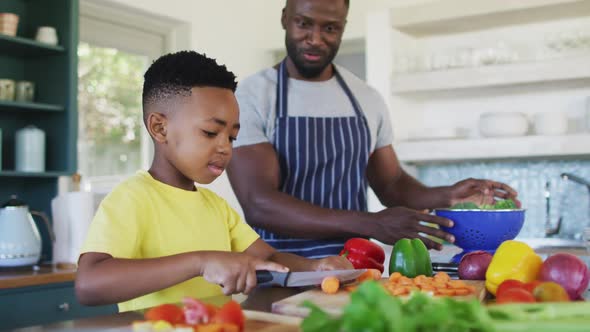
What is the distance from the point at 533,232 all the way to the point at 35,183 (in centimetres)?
262

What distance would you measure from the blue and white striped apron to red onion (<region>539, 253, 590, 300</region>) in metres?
0.79

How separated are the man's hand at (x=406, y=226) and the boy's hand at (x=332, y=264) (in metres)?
0.25

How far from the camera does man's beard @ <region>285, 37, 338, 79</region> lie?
1831 mm

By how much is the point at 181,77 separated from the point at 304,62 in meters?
0.60

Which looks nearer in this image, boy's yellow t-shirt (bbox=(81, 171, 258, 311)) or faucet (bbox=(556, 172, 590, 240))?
boy's yellow t-shirt (bbox=(81, 171, 258, 311))

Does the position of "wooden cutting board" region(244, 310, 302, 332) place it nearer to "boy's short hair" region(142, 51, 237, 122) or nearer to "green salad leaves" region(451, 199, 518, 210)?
"boy's short hair" region(142, 51, 237, 122)

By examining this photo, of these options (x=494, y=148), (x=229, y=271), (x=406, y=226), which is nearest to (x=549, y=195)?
(x=494, y=148)

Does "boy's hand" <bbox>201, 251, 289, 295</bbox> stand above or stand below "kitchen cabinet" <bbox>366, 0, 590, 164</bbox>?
below

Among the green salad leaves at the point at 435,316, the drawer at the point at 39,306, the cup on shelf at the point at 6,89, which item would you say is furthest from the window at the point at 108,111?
the green salad leaves at the point at 435,316

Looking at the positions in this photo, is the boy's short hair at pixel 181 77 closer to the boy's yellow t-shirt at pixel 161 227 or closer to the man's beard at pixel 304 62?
the boy's yellow t-shirt at pixel 161 227

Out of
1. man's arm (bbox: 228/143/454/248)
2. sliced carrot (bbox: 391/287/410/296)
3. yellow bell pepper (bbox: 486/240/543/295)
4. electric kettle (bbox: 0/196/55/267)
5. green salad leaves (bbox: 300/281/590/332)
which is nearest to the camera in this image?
green salad leaves (bbox: 300/281/590/332)

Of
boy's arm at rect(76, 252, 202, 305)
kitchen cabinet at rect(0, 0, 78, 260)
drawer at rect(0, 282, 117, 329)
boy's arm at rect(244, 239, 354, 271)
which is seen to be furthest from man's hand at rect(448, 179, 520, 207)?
kitchen cabinet at rect(0, 0, 78, 260)

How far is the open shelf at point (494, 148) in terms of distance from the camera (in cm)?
333

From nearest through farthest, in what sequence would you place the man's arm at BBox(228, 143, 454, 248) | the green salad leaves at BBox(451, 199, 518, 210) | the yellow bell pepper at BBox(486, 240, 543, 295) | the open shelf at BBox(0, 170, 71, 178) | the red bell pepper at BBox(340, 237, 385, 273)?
the yellow bell pepper at BBox(486, 240, 543, 295) → the red bell pepper at BBox(340, 237, 385, 273) → the man's arm at BBox(228, 143, 454, 248) → the green salad leaves at BBox(451, 199, 518, 210) → the open shelf at BBox(0, 170, 71, 178)
